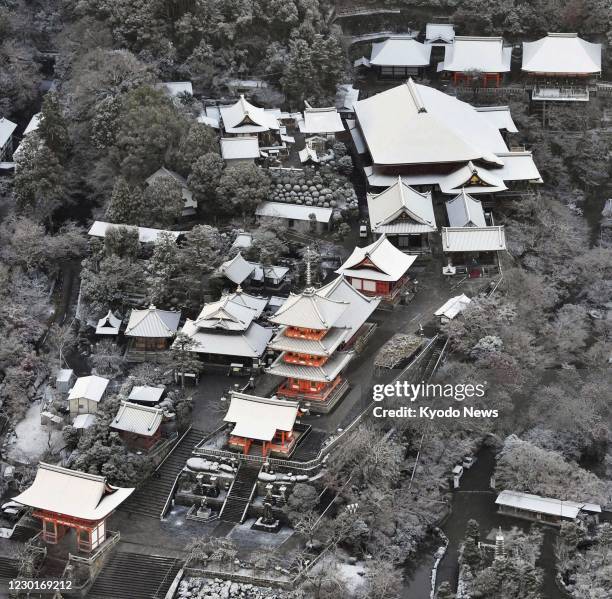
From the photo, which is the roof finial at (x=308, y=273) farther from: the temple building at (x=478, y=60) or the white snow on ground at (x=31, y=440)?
the temple building at (x=478, y=60)

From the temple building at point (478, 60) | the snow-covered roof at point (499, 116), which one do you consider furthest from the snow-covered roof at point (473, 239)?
the temple building at point (478, 60)

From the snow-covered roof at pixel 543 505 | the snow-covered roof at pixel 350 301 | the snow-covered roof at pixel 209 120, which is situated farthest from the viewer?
the snow-covered roof at pixel 209 120

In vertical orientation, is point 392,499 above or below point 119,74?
below

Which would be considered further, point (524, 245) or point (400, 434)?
point (524, 245)

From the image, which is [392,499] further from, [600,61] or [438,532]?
[600,61]

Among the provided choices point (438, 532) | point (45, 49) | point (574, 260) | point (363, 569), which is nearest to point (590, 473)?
point (438, 532)

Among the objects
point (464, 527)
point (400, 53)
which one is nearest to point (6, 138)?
point (400, 53)
